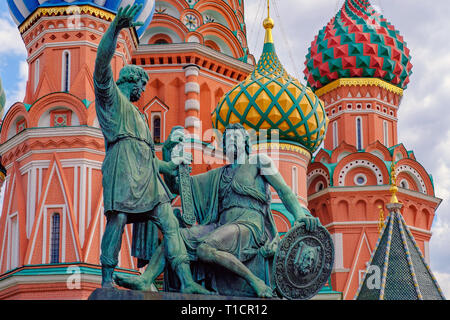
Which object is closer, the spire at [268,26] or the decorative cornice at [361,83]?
the spire at [268,26]

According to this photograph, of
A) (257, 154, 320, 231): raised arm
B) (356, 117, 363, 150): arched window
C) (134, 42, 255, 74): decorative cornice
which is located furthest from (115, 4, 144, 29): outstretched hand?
(356, 117, 363, 150): arched window

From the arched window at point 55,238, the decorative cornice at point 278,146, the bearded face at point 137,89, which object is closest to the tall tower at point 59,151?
the arched window at point 55,238

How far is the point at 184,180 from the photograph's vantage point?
811cm

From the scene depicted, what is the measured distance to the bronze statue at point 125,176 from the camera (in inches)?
293

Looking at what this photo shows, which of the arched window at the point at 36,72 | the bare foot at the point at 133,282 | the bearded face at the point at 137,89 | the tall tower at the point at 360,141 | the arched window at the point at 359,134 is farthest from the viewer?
the arched window at the point at 359,134

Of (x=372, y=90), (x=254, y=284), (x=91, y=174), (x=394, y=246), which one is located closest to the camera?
(x=254, y=284)

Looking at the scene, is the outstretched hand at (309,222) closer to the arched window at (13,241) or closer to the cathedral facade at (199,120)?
the cathedral facade at (199,120)

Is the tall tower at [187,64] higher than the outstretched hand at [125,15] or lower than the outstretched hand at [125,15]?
higher

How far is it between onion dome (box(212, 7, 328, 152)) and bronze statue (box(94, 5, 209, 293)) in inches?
584

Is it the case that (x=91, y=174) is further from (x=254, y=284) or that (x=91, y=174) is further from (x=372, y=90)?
(x=254, y=284)

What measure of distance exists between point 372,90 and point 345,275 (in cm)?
584

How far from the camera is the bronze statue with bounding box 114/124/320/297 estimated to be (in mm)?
7508
